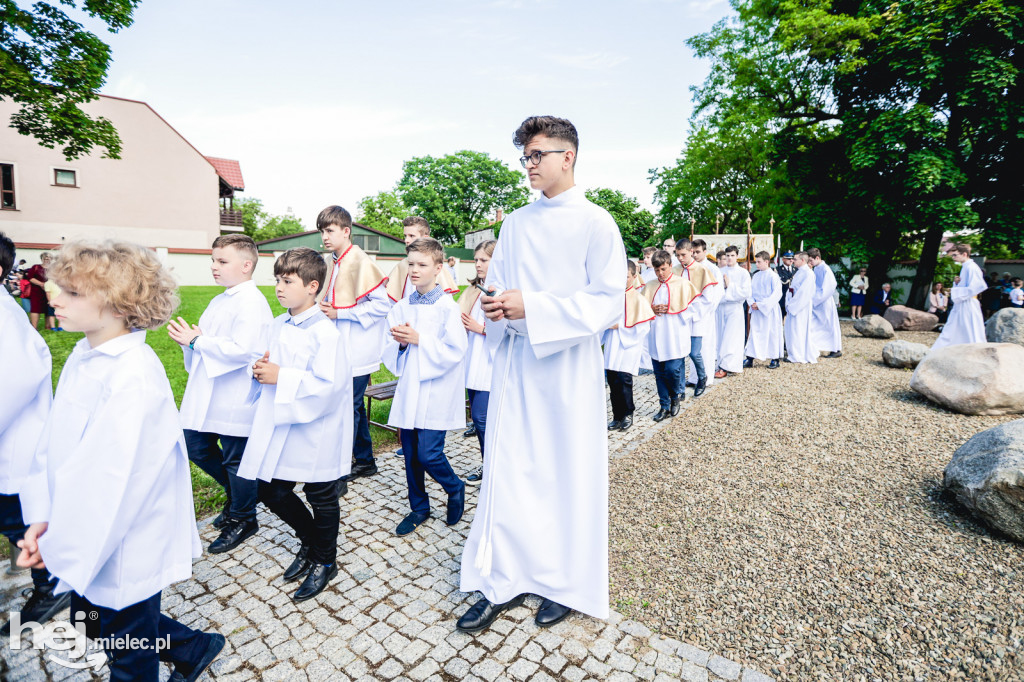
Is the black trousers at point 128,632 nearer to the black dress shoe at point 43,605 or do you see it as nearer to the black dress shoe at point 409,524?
the black dress shoe at point 43,605

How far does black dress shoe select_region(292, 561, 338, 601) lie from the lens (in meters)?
3.12

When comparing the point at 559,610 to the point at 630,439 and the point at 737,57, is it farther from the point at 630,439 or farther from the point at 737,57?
the point at 737,57

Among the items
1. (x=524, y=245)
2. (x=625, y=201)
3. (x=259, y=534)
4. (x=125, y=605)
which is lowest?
(x=259, y=534)

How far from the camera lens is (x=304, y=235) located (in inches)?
1703

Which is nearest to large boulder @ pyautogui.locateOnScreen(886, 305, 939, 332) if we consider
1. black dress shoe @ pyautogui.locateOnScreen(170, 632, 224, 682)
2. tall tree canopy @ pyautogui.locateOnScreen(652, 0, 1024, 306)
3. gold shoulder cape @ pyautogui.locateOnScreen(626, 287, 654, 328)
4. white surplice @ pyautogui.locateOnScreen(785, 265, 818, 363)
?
tall tree canopy @ pyautogui.locateOnScreen(652, 0, 1024, 306)

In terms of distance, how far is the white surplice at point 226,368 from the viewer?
350cm

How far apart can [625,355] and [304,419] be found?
15.1 feet

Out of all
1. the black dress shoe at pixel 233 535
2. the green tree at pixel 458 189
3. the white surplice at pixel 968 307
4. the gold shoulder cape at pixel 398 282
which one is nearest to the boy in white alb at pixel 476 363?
the gold shoulder cape at pixel 398 282

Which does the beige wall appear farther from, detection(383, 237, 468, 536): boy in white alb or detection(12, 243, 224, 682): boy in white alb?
detection(12, 243, 224, 682): boy in white alb

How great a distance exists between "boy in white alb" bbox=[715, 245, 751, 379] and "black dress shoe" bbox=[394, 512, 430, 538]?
23.2 feet

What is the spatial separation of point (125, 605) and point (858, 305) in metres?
22.8

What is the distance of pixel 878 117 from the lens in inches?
637

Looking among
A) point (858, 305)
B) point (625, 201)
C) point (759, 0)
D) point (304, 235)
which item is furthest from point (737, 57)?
point (625, 201)

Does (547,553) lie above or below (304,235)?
below
